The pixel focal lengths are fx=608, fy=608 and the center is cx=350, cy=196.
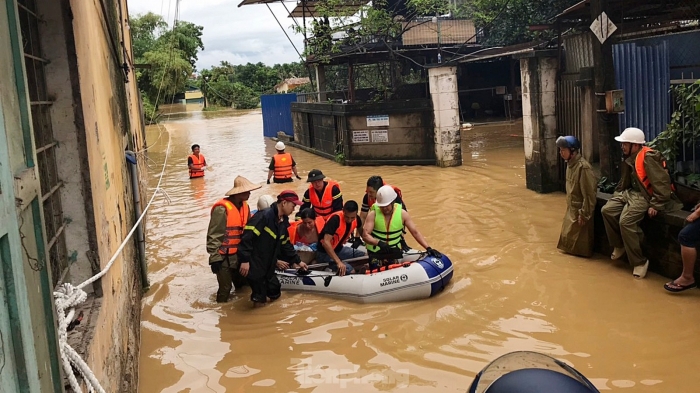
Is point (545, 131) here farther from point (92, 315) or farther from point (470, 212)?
point (92, 315)

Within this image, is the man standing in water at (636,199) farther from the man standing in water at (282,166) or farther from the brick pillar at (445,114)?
the brick pillar at (445,114)

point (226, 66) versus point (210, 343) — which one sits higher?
point (226, 66)

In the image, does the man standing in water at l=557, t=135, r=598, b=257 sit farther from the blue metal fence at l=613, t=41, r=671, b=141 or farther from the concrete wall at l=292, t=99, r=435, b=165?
the concrete wall at l=292, t=99, r=435, b=165

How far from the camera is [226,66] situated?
221 feet

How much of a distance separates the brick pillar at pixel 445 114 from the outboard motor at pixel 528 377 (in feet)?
46.0

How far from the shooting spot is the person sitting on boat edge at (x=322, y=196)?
8.68 metres

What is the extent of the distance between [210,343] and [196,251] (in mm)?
3983

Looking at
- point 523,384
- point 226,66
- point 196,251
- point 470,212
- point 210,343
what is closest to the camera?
point 523,384

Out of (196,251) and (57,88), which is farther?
(196,251)

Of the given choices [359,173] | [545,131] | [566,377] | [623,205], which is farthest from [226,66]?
[566,377]

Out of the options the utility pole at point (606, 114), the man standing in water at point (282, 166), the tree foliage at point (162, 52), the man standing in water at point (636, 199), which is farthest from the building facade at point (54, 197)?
the tree foliage at point (162, 52)

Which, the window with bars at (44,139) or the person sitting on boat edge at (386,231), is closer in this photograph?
the window with bars at (44,139)

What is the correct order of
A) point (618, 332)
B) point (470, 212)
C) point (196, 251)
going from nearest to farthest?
point (618, 332), point (196, 251), point (470, 212)

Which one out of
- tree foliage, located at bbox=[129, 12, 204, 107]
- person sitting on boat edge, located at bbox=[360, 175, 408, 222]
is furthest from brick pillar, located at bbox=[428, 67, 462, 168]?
tree foliage, located at bbox=[129, 12, 204, 107]
